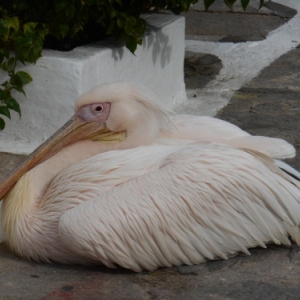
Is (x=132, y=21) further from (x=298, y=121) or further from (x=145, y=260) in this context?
(x=145, y=260)

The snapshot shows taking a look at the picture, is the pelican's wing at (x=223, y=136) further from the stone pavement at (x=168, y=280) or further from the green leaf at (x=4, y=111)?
the green leaf at (x=4, y=111)

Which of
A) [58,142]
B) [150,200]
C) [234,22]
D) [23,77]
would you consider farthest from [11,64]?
[234,22]

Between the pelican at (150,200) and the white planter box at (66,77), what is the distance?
3.53 feet

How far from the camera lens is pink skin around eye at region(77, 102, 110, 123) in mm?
3738

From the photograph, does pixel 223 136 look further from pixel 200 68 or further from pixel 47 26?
pixel 200 68

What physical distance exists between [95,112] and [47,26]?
1349mm

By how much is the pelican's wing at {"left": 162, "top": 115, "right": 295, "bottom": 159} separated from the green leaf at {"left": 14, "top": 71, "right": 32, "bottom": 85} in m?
1.21

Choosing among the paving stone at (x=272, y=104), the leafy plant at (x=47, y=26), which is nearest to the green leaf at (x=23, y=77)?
the leafy plant at (x=47, y=26)

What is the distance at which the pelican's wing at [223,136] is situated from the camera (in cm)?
370

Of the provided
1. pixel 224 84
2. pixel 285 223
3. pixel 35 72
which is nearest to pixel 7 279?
pixel 285 223

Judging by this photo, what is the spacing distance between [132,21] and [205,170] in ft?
6.13

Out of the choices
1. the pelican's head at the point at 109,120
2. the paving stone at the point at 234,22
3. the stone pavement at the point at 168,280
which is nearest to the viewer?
the stone pavement at the point at 168,280

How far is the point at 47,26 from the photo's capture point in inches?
194

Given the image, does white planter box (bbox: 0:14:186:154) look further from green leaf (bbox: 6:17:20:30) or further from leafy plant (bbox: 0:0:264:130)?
green leaf (bbox: 6:17:20:30)
